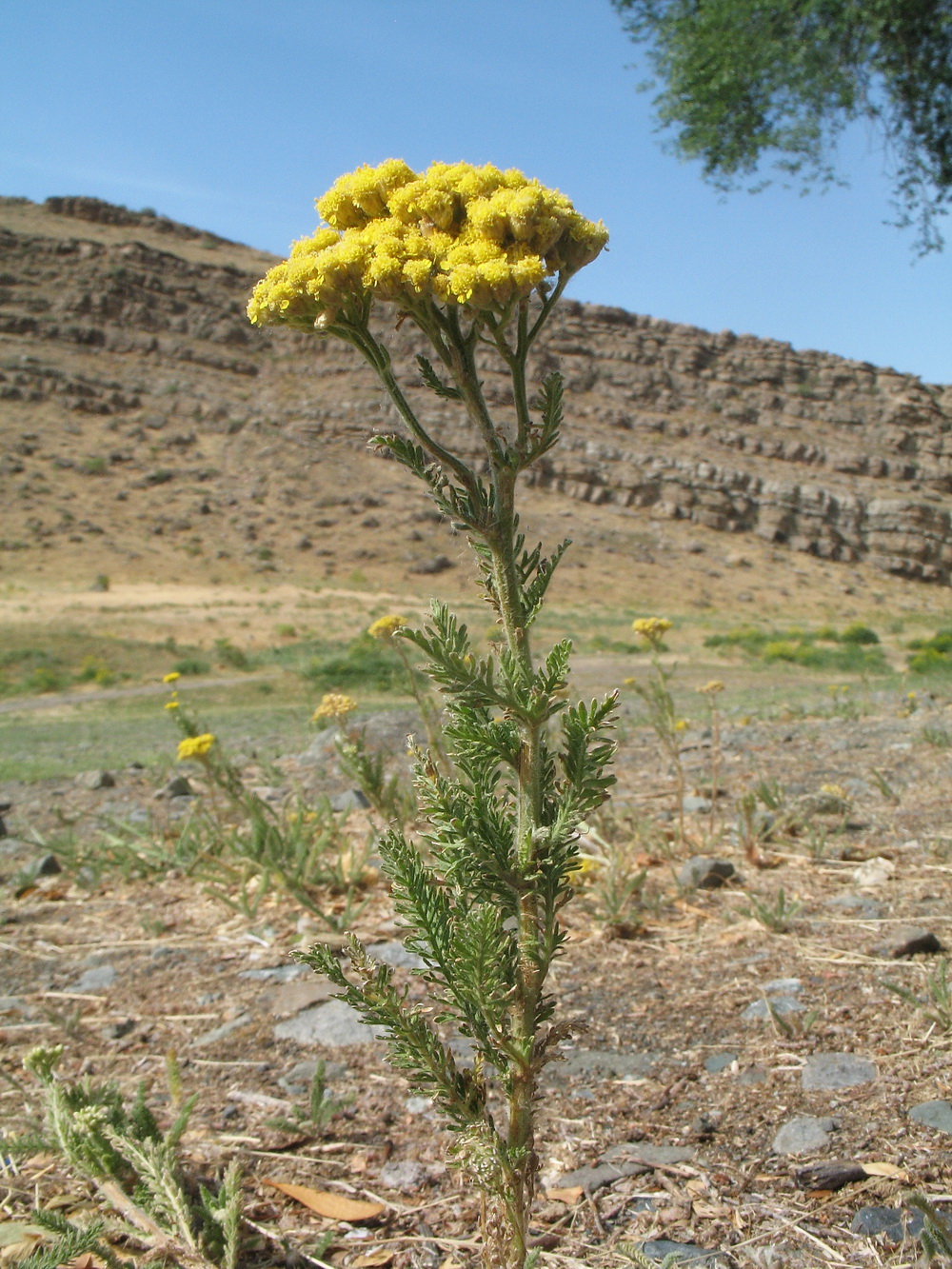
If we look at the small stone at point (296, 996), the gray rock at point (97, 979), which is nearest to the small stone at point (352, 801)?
the gray rock at point (97, 979)

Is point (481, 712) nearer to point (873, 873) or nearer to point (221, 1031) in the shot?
point (221, 1031)

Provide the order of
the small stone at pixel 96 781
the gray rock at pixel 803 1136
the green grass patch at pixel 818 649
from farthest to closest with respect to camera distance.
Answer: the green grass patch at pixel 818 649, the small stone at pixel 96 781, the gray rock at pixel 803 1136

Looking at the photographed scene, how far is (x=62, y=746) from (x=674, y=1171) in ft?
29.2

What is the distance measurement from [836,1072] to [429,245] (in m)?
1.95

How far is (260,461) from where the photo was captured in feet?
138

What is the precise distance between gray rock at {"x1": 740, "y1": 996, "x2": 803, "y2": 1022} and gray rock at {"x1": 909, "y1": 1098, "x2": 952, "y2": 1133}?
0.50 meters

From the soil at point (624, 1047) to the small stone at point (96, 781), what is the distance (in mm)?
2191

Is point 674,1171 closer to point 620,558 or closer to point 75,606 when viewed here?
point 75,606

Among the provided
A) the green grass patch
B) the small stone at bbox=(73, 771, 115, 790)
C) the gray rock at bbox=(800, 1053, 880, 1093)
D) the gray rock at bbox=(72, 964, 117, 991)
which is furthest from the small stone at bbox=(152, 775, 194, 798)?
the green grass patch

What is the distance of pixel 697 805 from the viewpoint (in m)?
4.42

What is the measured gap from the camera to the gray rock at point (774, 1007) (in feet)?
7.73

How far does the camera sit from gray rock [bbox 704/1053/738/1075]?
7.06 ft

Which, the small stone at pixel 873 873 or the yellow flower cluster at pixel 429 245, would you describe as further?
the small stone at pixel 873 873

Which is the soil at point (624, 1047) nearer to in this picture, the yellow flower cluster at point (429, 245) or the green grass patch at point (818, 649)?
the yellow flower cluster at point (429, 245)
